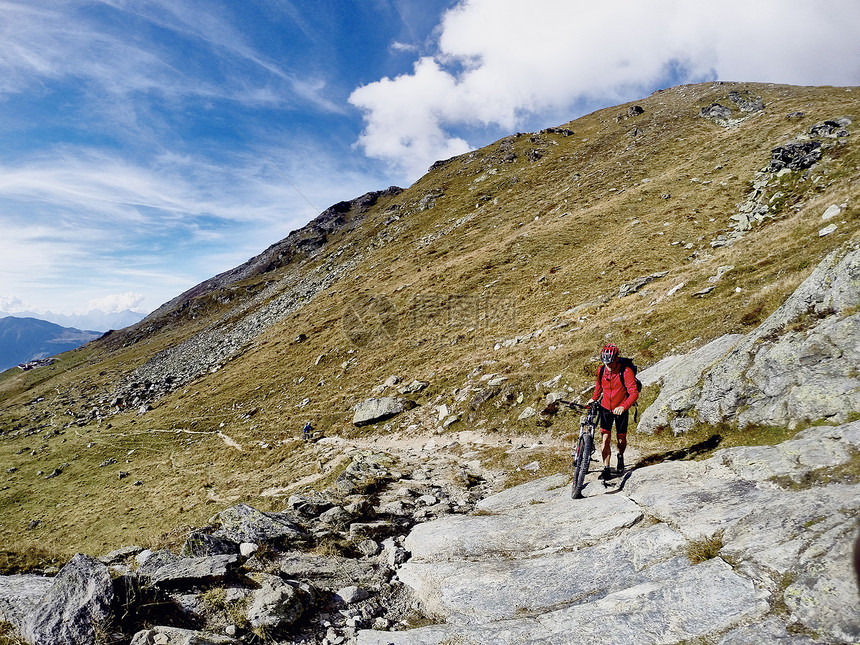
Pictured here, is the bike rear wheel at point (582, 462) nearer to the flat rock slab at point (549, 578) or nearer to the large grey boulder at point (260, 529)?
the flat rock slab at point (549, 578)

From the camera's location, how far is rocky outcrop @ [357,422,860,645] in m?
5.10

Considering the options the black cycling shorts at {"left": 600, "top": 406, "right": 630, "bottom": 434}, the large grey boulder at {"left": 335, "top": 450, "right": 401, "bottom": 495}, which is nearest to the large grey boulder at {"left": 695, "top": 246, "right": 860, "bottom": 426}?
the black cycling shorts at {"left": 600, "top": 406, "right": 630, "bottom": 434}

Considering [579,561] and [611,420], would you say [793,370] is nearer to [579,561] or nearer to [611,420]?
[611,420]

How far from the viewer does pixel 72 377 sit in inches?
4577

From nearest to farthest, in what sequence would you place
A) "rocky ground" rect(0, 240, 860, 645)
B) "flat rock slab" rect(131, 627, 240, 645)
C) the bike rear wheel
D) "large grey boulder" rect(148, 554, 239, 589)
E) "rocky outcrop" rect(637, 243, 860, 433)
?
"rocky ground" rect(0, 240, 860, 645) → "flat rock slab" rect(131, 627, 240, 645) → "large grey boulder" rect(148, 554, 239, 589) → "rocky outcrop" rect(637, 243, 860, 433) → the bike rear wheel

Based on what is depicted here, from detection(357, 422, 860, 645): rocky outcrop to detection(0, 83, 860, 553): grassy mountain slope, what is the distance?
10.1 m

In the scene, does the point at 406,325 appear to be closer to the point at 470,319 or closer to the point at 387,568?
the point at 470,319

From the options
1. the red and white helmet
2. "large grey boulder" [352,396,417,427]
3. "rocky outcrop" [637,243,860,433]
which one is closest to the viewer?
"rocky outcrop" [637,243,860,433]

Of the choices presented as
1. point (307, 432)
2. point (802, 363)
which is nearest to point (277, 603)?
point (802, 363)

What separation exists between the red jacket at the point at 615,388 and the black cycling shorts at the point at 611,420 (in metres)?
0.20

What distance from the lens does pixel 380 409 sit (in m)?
30.7

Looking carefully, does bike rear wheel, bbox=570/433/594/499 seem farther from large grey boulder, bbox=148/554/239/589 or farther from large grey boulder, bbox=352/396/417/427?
large grey boulder, bbox=352/396/417/427

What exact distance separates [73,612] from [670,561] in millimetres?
9850

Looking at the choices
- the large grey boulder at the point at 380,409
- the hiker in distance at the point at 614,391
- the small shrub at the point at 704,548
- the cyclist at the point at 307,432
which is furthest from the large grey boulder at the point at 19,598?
the cyclist at the point at 307,432
